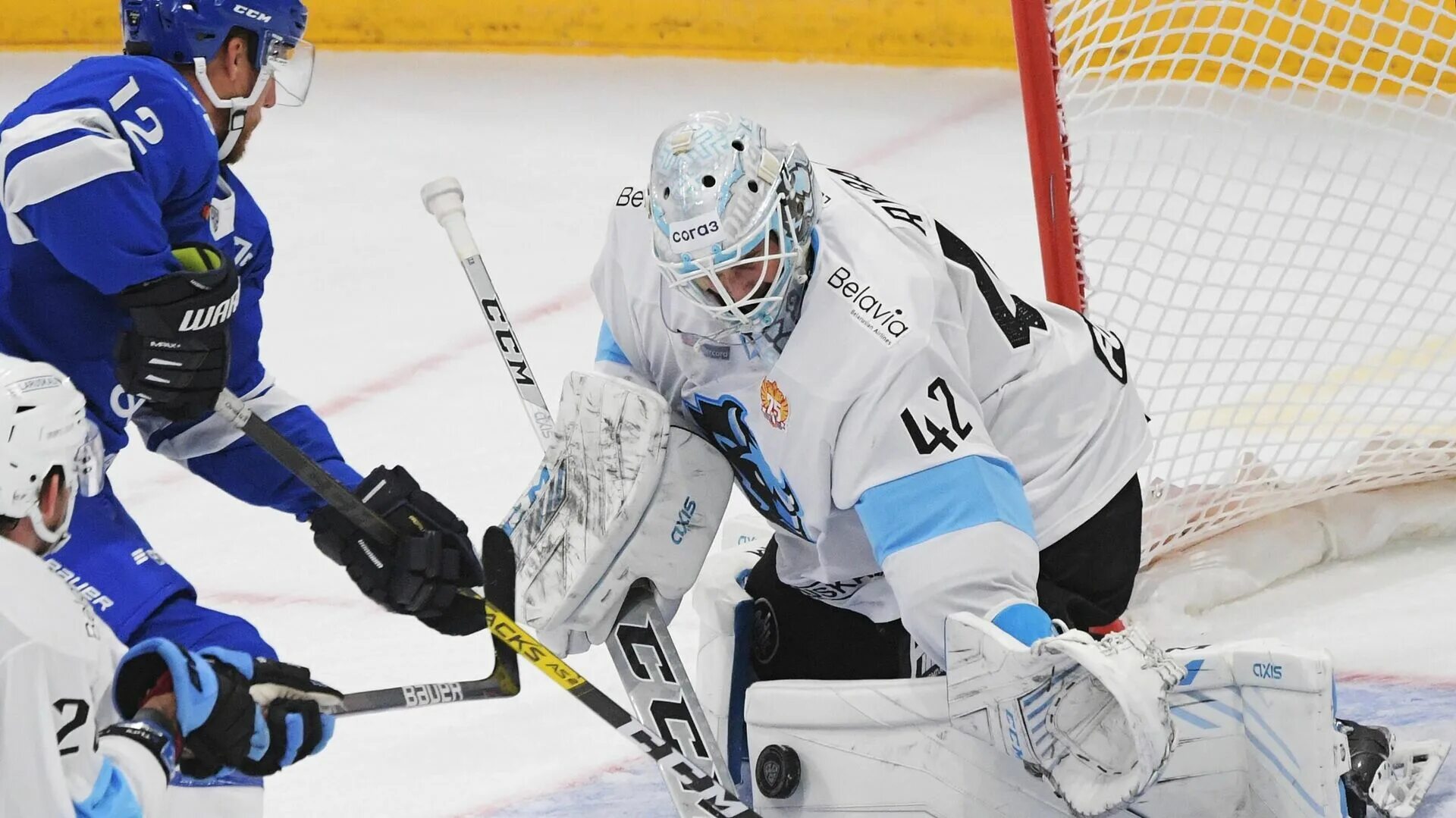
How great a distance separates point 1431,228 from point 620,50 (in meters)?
2.85

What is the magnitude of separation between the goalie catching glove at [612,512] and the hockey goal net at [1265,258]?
905mm

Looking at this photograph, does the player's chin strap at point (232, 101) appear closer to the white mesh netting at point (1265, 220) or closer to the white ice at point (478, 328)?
the white ice at point (478, 328)

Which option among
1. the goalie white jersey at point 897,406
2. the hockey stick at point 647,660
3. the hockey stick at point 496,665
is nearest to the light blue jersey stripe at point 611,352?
the goalie white jersey at point 897,406

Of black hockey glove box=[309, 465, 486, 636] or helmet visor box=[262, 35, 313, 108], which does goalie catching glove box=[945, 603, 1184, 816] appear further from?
helmet visor box=[262, 35, 313, 108]

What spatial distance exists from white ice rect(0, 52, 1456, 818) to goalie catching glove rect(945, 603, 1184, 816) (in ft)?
2.66

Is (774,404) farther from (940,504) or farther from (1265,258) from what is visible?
(1265,258)

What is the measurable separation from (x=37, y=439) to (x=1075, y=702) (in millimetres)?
1107

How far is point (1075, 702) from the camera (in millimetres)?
1871

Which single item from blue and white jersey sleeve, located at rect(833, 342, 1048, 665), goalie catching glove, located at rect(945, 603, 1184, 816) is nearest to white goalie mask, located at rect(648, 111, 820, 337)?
blue and white jersey sleeve, located at rect(833, 342, 1048, 665)

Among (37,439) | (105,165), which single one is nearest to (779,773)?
(37,439)

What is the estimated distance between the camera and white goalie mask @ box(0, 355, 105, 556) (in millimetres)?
1739

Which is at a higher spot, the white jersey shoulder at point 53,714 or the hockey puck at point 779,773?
the white jersey shoulder at point 53,714

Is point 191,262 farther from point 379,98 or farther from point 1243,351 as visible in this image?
point 379,98

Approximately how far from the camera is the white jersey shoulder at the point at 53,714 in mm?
1586
